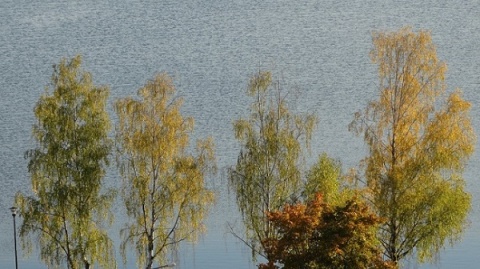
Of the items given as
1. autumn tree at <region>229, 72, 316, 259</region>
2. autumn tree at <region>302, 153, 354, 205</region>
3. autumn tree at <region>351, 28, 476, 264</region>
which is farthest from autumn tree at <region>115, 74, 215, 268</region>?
autumn tree at <region>351, 28, 476, 264</region>

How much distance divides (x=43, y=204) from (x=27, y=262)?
2561 cm

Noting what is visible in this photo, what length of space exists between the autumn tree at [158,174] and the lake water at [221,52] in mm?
33040

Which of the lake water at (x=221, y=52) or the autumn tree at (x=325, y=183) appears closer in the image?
the autumn tree at (x=325, y=183)

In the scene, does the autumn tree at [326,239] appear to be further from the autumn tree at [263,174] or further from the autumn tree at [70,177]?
the autumn tree at [70,177]

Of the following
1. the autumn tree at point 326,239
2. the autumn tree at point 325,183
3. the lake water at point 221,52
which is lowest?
the autumn tree at point 326,239

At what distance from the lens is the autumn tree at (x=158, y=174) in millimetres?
56938

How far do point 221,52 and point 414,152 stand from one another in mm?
83617

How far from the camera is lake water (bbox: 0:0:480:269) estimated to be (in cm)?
10931

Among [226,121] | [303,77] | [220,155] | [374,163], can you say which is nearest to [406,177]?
[374,163]

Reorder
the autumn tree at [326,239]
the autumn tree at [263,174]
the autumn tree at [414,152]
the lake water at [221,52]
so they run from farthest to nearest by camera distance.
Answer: the lake water at [221,52] < the autumn tree at [263,174] < the autumn tree at [414,152] < the autumn tree at [326,239]

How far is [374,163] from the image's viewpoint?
178ft

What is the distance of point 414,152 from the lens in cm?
5428

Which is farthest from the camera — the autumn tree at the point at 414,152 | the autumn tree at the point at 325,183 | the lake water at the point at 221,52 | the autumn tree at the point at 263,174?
the lake water at the point at 221,52

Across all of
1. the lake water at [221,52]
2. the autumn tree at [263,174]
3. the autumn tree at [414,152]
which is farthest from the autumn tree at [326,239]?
the lake water at [221,52]
